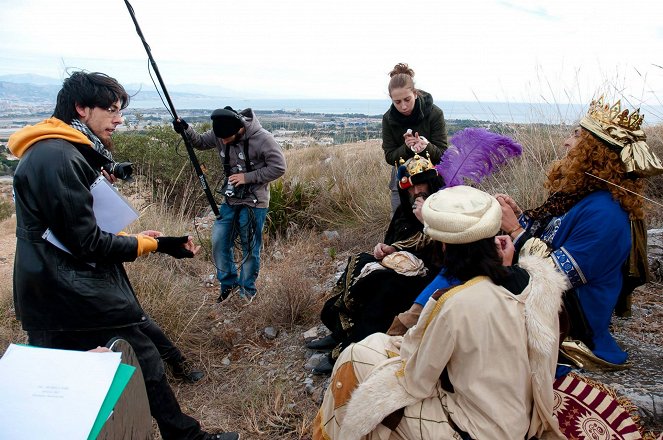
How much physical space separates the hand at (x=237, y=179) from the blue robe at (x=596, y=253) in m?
2.32

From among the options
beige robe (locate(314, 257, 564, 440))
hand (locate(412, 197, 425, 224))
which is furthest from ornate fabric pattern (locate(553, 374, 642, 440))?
hand (locate(412, 197, 425, 224))

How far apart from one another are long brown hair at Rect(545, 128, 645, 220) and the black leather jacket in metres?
2.11

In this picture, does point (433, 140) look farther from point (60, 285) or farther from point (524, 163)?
point (60, 285)

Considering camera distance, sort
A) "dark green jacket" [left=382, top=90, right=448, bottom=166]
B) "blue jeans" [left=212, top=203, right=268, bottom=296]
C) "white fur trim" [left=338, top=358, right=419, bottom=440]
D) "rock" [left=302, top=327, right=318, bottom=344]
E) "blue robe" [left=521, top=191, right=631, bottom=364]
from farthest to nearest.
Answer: "blue jeans" [left=212, top=203, right=268, bottom=296] < "dark green jacket" [left=382, top=90, right=448, bottom=166] < "rock" [left=302, top=327, right=318, bottom=344] < "blue robe" [left=521, top=191, right=631, bottom=364] < "white fur trim" [left=338, top=358, right=419, bottom=440]

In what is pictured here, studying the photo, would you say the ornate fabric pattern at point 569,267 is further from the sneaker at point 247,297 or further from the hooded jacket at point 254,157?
the sneaker at point 247,297

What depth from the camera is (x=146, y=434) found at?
1.52m

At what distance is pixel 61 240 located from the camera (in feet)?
6.46

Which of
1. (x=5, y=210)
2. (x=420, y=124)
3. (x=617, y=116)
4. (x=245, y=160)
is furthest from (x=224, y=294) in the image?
(x=5, y=210)

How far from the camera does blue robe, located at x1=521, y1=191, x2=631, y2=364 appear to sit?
7.24 feet

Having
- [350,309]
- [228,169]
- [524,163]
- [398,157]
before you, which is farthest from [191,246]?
[524,163]

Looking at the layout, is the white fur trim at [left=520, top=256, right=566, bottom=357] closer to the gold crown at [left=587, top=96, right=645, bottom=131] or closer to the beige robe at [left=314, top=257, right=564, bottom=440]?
the beige robe at [left=314, top=257, right=564, bottom=440]

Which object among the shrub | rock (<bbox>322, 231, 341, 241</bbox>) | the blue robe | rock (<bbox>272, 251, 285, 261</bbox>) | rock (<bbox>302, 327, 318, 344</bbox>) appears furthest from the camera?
the shrub

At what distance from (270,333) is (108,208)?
1785 mm

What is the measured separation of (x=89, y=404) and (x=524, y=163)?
15.0ft
